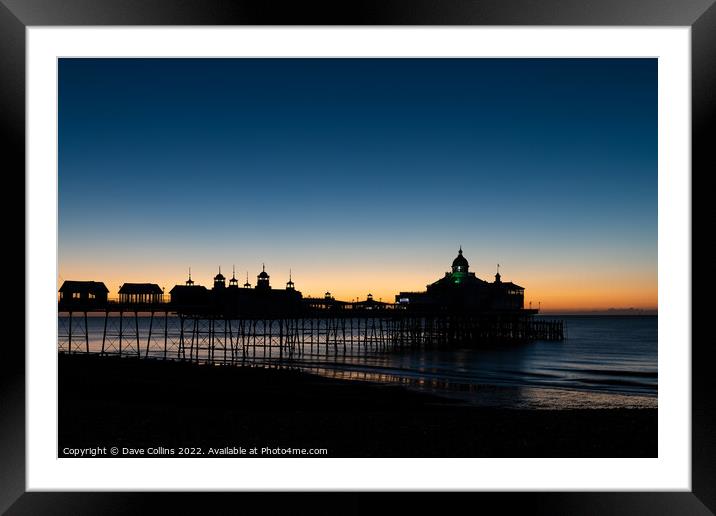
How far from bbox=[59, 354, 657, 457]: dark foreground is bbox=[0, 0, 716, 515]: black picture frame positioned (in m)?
0.87

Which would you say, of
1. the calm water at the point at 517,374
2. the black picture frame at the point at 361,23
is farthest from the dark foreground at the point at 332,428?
the calm water at the point at 517,374

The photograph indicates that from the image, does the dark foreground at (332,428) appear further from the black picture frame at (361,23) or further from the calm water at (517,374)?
the calm water at (517,374)

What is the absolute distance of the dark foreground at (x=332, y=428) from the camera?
273 inches

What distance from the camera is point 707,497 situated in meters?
4.20

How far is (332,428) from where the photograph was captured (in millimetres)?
7613

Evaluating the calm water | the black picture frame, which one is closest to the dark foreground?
the black picture frame

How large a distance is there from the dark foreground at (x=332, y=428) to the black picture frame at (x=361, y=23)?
0.87 m

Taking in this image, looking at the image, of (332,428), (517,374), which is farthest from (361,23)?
(517,374)

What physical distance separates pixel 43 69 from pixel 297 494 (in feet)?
12.8

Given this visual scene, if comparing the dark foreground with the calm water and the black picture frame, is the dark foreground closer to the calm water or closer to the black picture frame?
the black picture frame

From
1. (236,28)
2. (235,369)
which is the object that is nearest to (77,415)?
(236,28)

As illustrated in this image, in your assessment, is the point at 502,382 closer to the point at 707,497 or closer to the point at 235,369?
the point at 235,369

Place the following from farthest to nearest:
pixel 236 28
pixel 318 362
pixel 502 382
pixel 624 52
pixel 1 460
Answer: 1. pixel 318 362
2. pixel 502 382
3. pixel 624 52
4. pixel 236 28
5. pixel 1 460

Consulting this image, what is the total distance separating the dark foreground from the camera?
6.92 m
